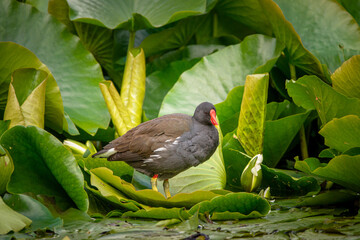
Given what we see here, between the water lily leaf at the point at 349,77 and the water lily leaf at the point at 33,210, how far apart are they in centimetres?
163

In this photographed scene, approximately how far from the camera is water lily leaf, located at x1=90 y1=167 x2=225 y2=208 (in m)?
2.43

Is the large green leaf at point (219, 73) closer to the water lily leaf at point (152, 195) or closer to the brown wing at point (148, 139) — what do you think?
the brown wing at point (148, 139)

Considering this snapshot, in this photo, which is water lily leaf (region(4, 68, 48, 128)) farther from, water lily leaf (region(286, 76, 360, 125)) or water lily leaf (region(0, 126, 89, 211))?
water lily leaf (region(286, 76, 360, 125))

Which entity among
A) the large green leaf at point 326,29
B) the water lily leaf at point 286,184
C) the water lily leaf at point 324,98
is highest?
the large green leaf at point 326,29

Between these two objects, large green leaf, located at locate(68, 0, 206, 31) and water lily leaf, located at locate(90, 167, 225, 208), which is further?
large green leaf, located at locate(68, 0, 206, 31)

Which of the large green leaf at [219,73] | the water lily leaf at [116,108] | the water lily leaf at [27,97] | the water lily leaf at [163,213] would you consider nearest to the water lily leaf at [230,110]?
the large green leaf at [219,73]

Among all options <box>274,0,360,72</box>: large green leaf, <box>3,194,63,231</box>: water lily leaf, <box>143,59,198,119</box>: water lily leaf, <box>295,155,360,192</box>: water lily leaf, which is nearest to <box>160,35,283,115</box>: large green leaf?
<box>274,0,360,72</box>: large green leaf

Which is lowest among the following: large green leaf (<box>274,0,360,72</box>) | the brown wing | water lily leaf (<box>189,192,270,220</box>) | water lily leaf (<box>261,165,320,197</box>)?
water lily leaf (<box>261,165,320,197</box>)

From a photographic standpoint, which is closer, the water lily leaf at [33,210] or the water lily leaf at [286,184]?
the water lily leaf at [33,210]

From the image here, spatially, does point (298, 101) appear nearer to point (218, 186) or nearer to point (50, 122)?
point (218, 186)

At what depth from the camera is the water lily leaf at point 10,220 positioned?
2.10 m

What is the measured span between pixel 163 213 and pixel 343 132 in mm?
927

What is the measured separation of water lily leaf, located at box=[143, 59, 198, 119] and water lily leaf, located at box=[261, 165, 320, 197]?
1.12 meters

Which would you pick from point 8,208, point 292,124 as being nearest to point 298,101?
point 292,124
